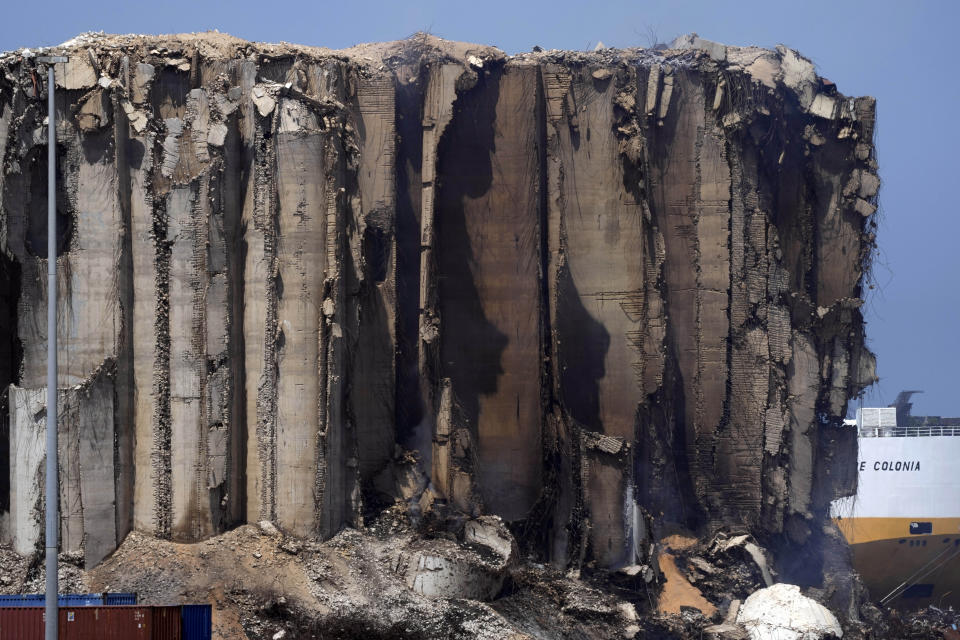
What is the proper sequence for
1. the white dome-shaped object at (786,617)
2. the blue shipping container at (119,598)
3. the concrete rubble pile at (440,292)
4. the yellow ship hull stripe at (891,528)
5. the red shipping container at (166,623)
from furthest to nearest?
the yellow ship hull stripe at (891,528), the white dome-shaped object at (786,617), the concrete rubble pile at (440,292), the blue shipping container at (119,598), the red shipping container at (166,623)

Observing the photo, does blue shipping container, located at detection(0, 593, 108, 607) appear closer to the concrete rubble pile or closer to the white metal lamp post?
the concrete rubble pile

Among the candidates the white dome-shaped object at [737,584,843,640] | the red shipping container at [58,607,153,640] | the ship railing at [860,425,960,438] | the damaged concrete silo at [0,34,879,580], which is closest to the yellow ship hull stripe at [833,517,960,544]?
the ship railing at [860,425,960,438]

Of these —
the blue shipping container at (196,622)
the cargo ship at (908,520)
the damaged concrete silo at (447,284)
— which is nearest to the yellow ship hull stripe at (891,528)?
the cargo ship at (908,520)

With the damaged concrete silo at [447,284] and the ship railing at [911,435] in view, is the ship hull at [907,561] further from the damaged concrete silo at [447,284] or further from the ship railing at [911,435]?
the damaged concrete silo at [447,284]

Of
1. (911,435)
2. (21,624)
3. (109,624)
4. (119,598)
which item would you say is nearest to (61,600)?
(119,598)

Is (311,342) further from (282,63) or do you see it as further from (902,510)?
(902,510)

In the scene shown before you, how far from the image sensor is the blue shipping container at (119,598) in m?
18.8

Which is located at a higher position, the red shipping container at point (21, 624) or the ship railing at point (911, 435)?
the red shipping container at point (21, 624)

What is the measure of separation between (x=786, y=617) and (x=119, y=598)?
12409 millimetres

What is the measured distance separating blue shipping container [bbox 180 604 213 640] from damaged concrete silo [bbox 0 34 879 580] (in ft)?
12.4

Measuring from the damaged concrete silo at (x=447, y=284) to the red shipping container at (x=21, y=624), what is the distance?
362 cm

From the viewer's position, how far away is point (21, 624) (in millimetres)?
16500

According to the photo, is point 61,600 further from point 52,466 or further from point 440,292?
point 440,292

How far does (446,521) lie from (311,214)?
6.16 metres
